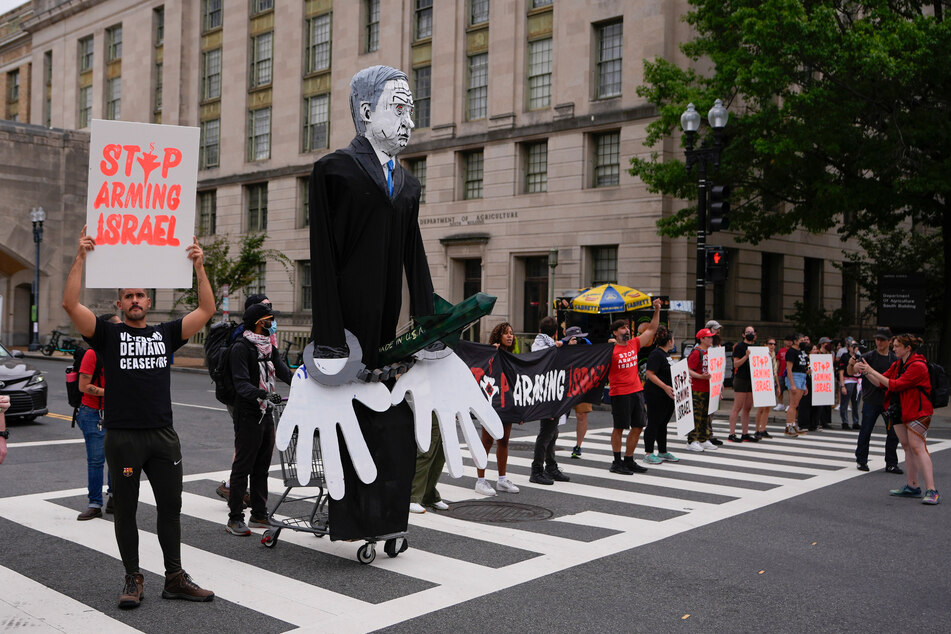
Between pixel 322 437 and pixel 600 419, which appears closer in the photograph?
pixel 322 437

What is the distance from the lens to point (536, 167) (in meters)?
31.8

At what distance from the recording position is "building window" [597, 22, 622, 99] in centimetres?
2948

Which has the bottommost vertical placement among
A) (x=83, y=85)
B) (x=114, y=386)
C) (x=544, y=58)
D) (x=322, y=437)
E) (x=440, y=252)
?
(x=322, y=437)

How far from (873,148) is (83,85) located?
4429cm

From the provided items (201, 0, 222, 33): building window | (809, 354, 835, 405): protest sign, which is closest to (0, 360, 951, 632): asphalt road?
(809, 354, 835, 405): protest sign

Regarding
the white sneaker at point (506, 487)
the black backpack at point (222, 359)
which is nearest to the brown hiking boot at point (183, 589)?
the black backpack at point (222, 359)

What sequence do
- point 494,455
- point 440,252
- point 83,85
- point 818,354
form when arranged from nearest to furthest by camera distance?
point 494,455 → point 818,354 → point 440,252 → point 83,85

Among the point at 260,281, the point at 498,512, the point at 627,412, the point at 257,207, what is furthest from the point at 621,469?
the point at 257,207

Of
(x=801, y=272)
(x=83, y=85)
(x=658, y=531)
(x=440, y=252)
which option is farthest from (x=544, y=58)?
(x=83, y=85)

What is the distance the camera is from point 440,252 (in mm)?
34375

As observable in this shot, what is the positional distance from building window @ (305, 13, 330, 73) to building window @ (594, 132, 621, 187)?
574 inches

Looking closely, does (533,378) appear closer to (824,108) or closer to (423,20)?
(824,108)

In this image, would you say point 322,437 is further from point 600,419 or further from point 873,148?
point 873,148

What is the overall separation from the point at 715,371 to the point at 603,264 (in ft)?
51.4
